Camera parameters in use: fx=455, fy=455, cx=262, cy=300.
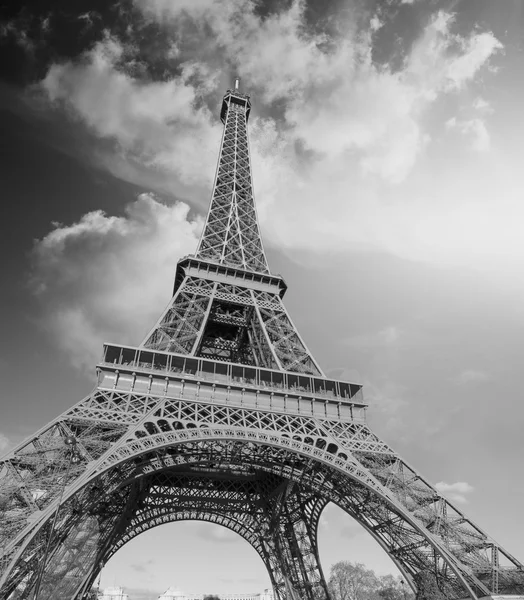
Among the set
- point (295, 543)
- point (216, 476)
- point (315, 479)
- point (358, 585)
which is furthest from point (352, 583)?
point (315, 479)

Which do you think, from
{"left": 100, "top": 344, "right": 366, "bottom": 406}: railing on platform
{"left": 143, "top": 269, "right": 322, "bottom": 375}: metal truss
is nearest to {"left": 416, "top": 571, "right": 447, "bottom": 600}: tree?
{"left": 100, "top": 344, "right": 366, "bottom": 406}: railing on platform

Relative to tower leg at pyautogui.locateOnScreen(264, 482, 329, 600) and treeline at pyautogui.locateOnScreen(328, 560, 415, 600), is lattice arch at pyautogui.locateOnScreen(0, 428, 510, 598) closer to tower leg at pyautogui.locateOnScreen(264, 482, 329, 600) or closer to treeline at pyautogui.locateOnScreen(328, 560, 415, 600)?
tower leg at pyautogui.locateOnScreen(264, 482, 329, 600)

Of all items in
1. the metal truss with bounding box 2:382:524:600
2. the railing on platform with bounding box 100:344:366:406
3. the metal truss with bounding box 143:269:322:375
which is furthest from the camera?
the metal truss with bounding box 143:269:322:375

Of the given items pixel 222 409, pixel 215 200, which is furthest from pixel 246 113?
pixel 222 409

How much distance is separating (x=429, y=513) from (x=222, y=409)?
34.3 feet

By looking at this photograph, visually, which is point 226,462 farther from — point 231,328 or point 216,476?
point 231,328

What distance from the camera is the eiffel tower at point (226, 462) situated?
17.6 metres

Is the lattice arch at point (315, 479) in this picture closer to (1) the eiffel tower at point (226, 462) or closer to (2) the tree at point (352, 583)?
(1) the eiffel tower at point (226, 462)

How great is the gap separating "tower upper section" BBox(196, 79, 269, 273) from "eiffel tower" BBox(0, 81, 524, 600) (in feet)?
0.78

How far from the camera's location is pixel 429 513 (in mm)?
20266

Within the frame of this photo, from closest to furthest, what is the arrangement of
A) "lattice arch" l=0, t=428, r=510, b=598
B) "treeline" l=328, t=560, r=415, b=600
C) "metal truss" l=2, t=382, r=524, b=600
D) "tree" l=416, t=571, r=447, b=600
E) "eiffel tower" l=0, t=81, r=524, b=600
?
"metal truss" l=2, t=382, r=524, b=600
"eiffel tower" l=0, t=81, r=524, b=600
"lattice arch" l=0, t=428, r=510, b=598
"tree" l=416, t=571, r=447, b=600
"treeline" l=328, t=560, r=415, b=600

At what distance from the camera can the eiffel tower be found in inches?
692

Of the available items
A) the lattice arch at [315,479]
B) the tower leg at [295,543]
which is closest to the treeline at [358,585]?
the tower leg at [295,543]

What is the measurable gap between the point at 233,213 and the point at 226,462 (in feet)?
66.6
